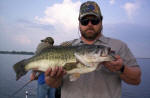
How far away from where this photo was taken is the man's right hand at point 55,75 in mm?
3104

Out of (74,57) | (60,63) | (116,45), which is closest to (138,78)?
(116,45)

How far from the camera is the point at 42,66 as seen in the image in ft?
10.8

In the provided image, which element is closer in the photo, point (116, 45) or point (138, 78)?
point (138, 78)

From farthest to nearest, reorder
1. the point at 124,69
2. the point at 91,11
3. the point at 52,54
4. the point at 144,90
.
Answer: the point at 144,90
the point at 91,11
the point at 52,54
the point at 124,69

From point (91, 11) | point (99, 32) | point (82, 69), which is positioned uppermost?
point (91, 11)

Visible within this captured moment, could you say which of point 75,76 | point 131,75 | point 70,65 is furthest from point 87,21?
point 131,75

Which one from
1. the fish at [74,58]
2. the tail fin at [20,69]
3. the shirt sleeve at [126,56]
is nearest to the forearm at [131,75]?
the shirt sleeve at [126,56]

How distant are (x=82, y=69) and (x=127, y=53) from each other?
0.93 metres

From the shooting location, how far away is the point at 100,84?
123 inches

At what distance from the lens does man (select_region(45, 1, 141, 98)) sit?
2.99m

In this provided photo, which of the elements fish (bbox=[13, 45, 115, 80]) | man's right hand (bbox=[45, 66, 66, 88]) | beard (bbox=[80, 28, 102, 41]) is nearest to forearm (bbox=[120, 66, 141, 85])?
fish (bbox=[13, 45, 115, 80])

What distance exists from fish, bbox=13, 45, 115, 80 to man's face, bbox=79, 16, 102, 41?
13.4 inches

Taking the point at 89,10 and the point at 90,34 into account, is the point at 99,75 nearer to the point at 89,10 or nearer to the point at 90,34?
the point at 90,34

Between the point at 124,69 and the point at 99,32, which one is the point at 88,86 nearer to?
the point at 124,69
